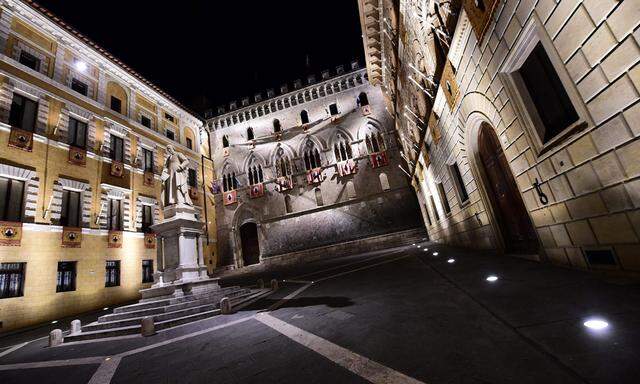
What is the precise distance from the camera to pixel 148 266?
1894cm

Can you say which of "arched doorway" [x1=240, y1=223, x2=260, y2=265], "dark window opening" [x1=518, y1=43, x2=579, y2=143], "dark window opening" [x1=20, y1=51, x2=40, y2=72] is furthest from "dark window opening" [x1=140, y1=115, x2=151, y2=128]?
"dark window opening" [x1=518, y1=43, x2=579, y2=143]

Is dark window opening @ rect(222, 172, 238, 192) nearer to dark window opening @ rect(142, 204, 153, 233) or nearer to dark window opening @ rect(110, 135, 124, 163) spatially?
dark window opening @ rect(142, 204, 153, 233)

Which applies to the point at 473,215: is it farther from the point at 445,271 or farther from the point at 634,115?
the point at 634,115

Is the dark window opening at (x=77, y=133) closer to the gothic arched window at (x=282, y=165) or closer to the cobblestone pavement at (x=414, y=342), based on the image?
the cobblestone pavement at (x=414, y=342)

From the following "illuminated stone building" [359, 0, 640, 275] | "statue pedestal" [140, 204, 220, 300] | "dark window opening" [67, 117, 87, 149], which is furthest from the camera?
"dark window opening" [67, 117, 87, 149]

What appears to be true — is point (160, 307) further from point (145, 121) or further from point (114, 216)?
point (145, 121)

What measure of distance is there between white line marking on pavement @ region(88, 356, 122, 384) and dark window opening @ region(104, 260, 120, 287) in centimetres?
1493

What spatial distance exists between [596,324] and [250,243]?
93.2ft

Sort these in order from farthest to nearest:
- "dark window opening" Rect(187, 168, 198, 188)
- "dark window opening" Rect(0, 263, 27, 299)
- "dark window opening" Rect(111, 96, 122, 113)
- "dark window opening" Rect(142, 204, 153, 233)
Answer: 1. "dark window opening" Rect(187, 168, 198, 188)
2. "dark window opening" Rect(111, 96, 122, 113)
3. "dark window opening" Rect(142, 204, 153, 233)
4. "dark window opening" Rect(0, 263, 27, 299)

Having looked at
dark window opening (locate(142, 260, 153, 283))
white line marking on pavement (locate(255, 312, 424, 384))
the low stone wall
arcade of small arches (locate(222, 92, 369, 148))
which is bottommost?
white line marking on pavement (locate(255, 312, 424, 384))

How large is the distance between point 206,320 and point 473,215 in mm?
8763

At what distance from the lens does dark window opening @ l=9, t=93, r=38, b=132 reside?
13961 millimetres

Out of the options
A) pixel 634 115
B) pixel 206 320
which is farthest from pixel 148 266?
pixel 634 115

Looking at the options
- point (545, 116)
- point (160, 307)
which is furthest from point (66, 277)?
point (545, 116)
